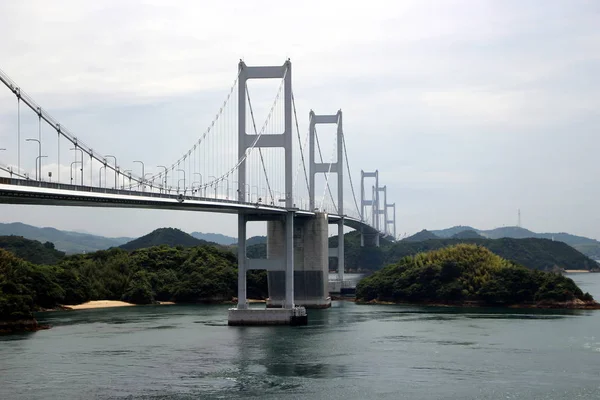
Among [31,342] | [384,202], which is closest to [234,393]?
[31,342]

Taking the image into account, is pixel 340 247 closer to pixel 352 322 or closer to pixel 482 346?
pixel 352 322

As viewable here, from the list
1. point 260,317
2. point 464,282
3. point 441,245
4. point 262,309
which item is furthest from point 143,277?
point 441,245

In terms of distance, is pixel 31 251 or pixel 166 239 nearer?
pixel 31 251

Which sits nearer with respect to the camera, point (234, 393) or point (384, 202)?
point (234, 393)

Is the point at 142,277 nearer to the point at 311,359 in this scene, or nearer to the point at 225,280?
the point at 225,280

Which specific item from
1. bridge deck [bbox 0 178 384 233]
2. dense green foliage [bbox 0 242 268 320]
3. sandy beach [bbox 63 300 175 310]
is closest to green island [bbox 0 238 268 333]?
dense green foliage [bbox 0 242 268 320]

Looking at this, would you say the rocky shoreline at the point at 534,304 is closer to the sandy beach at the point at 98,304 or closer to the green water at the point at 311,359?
the green water at the point at 311,359

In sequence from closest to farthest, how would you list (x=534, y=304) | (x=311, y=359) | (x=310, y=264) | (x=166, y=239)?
(x=311, y=359) → (x=310, y=264) → (x=534, y=304) → (x=166, y=239)
